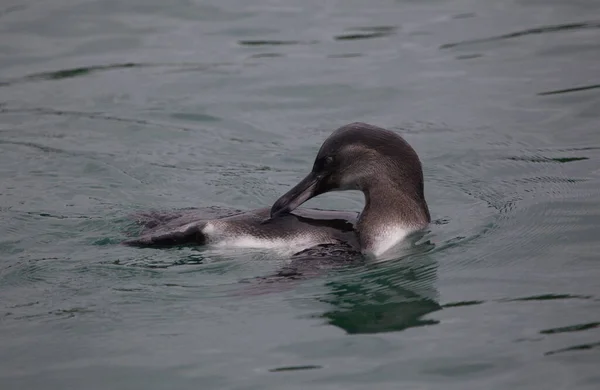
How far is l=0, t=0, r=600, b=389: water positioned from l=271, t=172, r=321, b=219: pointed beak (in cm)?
37

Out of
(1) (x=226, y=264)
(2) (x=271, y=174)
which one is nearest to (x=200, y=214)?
(1) (x=226, y=264)

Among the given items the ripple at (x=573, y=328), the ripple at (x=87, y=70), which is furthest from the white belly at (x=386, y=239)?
the ripple at (x=87, y=70)

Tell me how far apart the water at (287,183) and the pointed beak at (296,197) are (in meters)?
0.37

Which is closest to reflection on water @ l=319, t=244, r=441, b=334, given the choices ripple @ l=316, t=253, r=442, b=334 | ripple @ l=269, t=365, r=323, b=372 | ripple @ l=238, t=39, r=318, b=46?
ripple @ l=316, t=253, r=442, b=334

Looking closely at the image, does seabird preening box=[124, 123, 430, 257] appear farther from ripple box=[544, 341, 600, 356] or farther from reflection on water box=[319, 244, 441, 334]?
ripple box=[544, 341, 600, 356]

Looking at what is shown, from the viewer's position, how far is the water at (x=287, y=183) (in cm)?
650

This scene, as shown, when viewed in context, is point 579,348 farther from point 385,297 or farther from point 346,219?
point 346,219

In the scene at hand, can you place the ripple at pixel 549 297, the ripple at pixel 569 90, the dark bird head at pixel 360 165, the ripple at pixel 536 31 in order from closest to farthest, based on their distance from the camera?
1. the ripple at pixel 549 297
2. the dark bird head at pixel 360 165
3. the ripple at pixel 569 90
4. the ripple at pixel 536 31

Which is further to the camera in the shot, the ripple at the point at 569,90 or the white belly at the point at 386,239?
the ripple at the point at 569,90

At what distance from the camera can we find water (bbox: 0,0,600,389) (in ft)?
21.3

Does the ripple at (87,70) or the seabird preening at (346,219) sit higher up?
the ripple at (87,70)

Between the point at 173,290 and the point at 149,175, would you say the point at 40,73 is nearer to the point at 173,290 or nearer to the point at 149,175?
the point at 149,175

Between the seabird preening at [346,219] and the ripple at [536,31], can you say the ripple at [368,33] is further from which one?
the seabird preening at [346,219]

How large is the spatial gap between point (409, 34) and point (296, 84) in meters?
1.90
